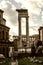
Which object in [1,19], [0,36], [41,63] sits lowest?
[41,63]

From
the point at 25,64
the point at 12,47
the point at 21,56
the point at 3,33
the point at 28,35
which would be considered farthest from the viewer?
the point at 28,35

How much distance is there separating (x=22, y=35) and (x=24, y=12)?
447 centimetres

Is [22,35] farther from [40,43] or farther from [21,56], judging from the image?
[21,56]

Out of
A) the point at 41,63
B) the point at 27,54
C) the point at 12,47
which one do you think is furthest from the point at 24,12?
the point at 41,63

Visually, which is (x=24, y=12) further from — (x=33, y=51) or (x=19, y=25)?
(x=33, y=51)

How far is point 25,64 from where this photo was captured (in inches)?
966

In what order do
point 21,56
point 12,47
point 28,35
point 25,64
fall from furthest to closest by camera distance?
point 28,35, point 12,47, point 21,56, point 25,64

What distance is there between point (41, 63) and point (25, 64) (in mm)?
1896

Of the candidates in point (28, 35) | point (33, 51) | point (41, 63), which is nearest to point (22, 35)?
point (28, 35)

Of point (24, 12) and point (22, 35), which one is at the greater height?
point (24, 12)

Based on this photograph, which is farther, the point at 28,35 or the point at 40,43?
the point at 28,35

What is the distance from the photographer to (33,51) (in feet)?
117

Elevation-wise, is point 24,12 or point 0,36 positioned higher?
point 24,12

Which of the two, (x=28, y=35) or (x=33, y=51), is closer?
(x=33, y=51)
